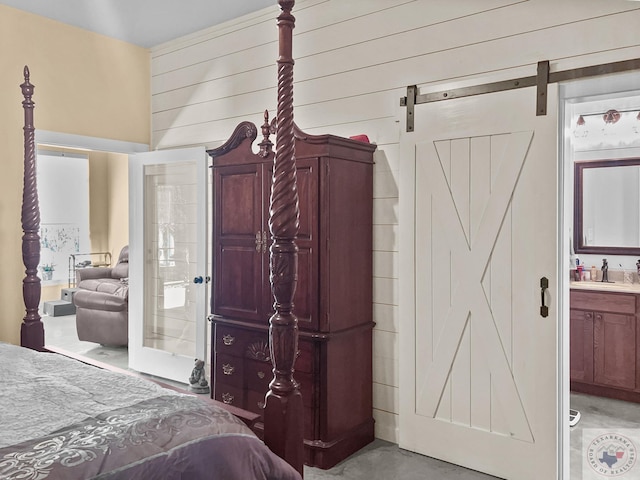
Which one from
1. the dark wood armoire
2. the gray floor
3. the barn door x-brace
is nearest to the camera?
the barn door x-brace

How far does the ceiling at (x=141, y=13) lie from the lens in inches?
152

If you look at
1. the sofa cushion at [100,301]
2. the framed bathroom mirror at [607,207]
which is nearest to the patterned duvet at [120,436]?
the sofa cushion at [100,301]

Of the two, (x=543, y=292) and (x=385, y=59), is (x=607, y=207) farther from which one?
(x=385, y=59)

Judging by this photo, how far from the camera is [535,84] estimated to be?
2768 mm

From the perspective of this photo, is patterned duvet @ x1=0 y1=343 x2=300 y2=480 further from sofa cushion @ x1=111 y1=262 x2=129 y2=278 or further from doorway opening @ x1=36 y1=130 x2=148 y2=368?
doorway opening @ x1=36 y1=130 x2=148 y2=368

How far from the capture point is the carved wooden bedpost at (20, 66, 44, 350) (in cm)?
343

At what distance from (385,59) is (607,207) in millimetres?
2685

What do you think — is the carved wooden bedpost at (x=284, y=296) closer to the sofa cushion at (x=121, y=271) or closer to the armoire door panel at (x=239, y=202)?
the armoire door panel at (x=239, y=202)

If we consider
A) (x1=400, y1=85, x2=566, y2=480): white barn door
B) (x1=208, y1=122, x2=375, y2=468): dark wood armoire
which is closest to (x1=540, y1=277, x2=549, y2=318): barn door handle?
(x1=400, y1=85, x2=566, y2=480): white barn door

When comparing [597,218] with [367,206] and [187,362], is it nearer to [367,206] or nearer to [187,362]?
[367,206]

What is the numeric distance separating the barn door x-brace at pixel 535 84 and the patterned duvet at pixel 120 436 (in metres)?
2.20

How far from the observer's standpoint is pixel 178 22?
4.21 metres

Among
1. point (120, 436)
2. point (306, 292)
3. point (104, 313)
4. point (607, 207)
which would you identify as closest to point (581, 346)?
point (607, 207)

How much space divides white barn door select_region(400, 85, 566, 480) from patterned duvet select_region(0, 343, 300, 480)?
5.38 feet
